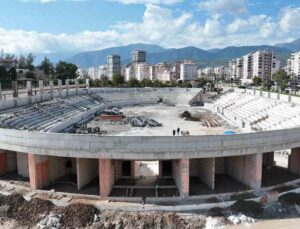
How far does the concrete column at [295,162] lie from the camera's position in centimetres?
2330

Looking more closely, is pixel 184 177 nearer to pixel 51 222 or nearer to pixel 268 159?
pixel 51 222

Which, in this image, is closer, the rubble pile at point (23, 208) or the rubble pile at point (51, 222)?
the rubble pile at point (51, 222)

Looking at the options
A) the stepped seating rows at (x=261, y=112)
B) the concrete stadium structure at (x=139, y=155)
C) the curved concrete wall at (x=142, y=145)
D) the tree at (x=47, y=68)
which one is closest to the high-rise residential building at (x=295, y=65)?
the stepped seating rows at (x=261, y=112)

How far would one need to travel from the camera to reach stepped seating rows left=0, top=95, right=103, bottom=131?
2824 centimetres

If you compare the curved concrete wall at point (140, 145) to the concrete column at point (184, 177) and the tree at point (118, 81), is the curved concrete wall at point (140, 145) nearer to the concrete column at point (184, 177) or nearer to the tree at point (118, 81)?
the concrete column at point (184, 177)

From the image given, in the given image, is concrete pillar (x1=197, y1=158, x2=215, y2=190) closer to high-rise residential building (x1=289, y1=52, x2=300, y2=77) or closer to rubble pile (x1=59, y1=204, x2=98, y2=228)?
rubble pile (x1=59, y1=204, x2=98, y2=228)

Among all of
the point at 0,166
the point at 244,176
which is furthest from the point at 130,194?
the point at 0,166

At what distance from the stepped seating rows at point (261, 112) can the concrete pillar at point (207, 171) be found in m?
12.3

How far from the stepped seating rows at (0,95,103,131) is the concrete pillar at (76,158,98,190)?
988cm

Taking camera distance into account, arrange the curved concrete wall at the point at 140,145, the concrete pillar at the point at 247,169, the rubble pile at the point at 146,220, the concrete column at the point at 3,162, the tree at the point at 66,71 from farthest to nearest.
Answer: the tree at the point at 66,71 → the concrete column at the point at 3,162 → the concrete pillar at the point at 247,169 → the curved concrete wall at the point at 140,145 → the rubble pile at the point at 146,220

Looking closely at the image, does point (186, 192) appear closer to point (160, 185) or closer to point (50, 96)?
point (160, 185)

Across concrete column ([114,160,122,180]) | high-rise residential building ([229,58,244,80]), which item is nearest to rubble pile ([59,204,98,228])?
concrete column ([114,160,122,180])

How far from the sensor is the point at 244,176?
2095 cm

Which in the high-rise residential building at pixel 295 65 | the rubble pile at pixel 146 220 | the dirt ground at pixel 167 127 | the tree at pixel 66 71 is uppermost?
the high-rise residential building at pixel 295 65
